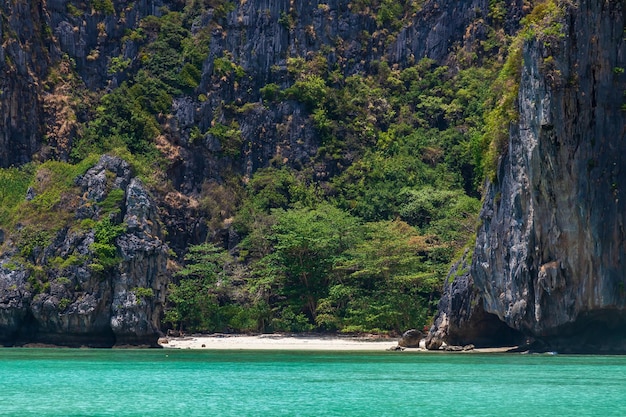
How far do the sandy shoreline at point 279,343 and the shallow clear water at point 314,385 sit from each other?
6712mm

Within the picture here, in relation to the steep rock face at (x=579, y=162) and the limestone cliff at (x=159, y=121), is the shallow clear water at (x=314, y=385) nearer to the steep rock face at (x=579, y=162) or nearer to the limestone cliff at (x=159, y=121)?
the steep rock face at (x=579, y=162)

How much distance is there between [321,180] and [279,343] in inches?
853

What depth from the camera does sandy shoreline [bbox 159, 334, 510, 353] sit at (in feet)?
189

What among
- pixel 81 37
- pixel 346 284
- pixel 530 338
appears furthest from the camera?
pixel 81 37

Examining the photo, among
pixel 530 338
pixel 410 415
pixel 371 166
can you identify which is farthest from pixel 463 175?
pixel 410 415

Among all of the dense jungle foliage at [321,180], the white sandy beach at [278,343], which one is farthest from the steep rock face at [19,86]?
the white sandy beach at [278,343]

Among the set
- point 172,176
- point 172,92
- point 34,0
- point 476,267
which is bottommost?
point 476,267

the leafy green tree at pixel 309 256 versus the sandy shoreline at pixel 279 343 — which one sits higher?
the leafy green tree at pixel 309 256

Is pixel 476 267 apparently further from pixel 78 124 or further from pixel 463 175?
pixel 78 124

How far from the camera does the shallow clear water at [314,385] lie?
1109 inches

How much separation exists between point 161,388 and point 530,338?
22.2m

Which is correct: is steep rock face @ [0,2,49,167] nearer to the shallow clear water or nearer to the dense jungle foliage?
the dense jungle foliage

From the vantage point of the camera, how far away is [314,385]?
114 ft

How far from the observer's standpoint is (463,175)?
248ft
